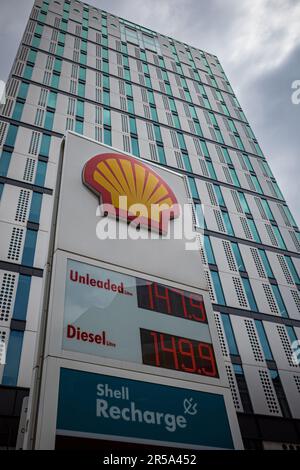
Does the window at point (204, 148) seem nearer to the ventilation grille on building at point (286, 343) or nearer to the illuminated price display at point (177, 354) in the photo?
the ventilation grille on building at point (286, 343)

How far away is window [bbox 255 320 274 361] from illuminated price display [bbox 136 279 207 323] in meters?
17.1

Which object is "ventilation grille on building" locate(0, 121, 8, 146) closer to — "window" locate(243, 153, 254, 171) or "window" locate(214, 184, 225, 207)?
"window" locate(214, 184, 225, 207)

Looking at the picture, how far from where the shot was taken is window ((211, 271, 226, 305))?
24.1 meters

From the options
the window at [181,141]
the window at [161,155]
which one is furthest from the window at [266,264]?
the window at [181,141]

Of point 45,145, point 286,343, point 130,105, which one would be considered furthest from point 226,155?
point 286,343

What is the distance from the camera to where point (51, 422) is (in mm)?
4578

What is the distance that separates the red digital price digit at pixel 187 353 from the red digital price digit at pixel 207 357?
0.61 ft

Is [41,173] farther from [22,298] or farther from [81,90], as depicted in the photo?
[81,90]

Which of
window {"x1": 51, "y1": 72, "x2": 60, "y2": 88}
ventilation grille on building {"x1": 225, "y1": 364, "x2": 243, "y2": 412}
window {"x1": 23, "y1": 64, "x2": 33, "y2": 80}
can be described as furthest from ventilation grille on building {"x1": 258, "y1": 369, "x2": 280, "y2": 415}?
window {"x1": 23, "y1": 64, "x2": 33, "y2": 80}

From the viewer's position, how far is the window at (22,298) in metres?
18.0

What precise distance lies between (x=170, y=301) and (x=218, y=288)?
59.4ft

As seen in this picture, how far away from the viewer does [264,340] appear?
76.5 ft

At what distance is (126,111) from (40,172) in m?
13.7

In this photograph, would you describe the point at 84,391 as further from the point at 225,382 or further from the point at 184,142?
the point at 184,142
